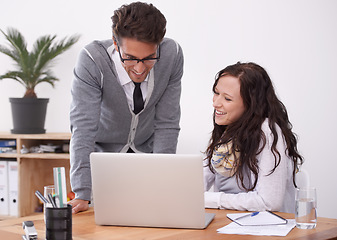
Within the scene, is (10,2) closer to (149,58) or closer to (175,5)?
(175,5)

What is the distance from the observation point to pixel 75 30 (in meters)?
4.19

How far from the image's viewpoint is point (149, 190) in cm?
150

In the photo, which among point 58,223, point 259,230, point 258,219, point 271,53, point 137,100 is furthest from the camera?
point 271,53

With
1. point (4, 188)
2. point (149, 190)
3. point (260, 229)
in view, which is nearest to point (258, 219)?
point (260, 229)

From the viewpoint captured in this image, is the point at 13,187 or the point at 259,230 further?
the point at 13,187

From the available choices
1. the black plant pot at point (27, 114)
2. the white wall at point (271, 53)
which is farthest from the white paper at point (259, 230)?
the black plant pot at point (27, 114)

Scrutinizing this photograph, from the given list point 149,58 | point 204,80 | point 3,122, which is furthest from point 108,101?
point 3,122

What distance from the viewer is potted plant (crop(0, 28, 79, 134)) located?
13.1 ft

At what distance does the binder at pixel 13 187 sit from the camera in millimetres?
4008

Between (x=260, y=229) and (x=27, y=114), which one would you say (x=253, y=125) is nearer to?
(x=260, y=229)

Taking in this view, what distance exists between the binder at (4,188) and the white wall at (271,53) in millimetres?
1143

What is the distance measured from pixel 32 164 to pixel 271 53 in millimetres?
2075

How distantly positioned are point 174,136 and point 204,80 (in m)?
1.38

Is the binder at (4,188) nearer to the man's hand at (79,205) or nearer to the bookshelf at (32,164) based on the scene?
the bookshelf at (32,164)
